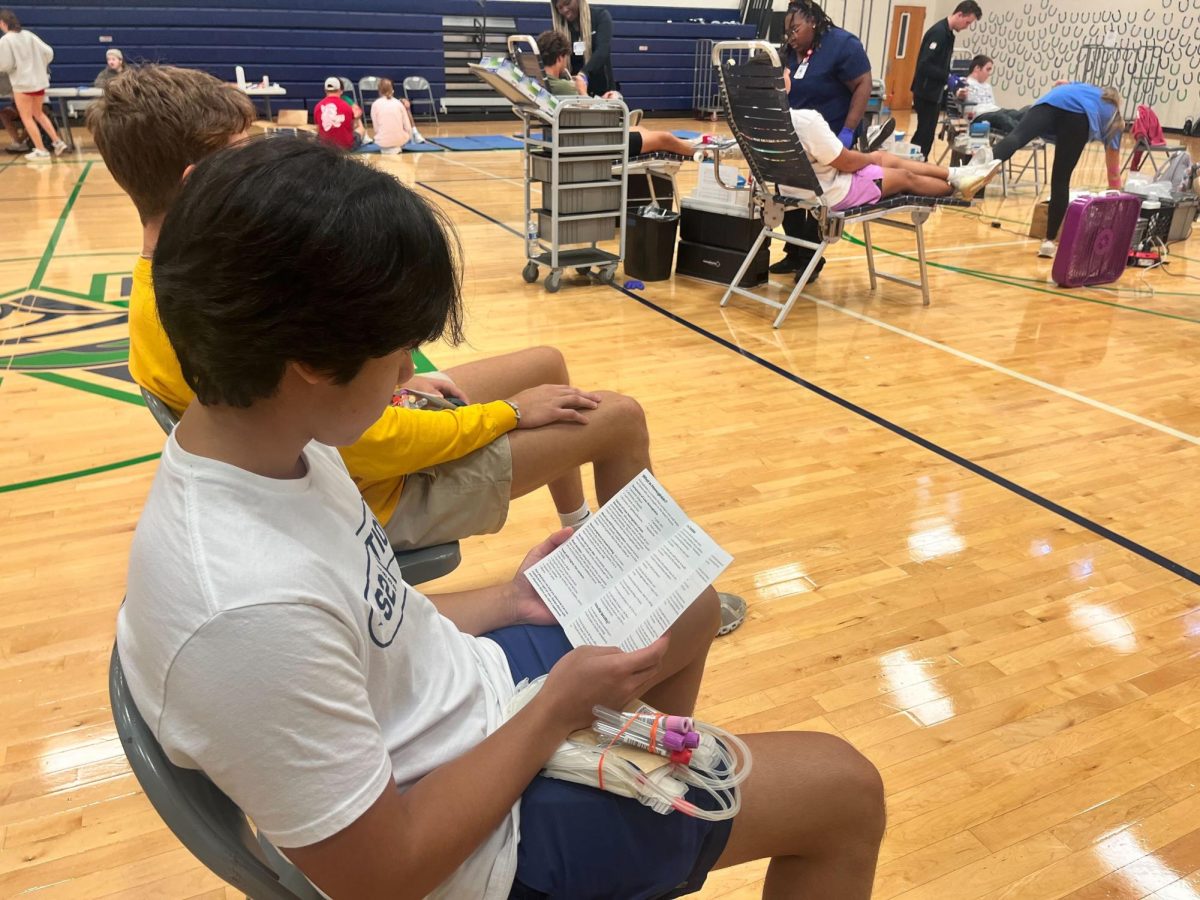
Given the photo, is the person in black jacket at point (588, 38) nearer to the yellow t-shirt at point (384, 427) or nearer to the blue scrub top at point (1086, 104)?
the blue scrub top at point (1086, 104)

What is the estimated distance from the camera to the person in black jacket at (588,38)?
22.8ft

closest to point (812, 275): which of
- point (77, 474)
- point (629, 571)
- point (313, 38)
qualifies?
point (77, 474)

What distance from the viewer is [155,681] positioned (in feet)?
2.26

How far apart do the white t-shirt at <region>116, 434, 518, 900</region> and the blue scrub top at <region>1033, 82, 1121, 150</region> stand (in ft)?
20.4

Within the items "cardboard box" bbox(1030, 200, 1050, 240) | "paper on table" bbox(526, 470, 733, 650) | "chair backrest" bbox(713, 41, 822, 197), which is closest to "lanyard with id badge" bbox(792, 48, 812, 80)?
"chair backrest" bbox(713, 41, 822, 197)

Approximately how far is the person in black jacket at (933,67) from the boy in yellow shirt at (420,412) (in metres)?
7.80

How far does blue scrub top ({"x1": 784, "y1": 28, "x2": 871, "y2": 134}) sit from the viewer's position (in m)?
4.91

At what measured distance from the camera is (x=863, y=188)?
4223 millimetres

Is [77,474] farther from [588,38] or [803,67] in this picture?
[588,38]

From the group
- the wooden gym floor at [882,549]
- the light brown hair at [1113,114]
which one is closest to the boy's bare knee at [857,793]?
the wooden gym floor at [882,549]

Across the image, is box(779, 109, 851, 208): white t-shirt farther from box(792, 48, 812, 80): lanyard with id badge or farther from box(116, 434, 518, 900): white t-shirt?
box(116, 434, 518, 900): white t-shirt

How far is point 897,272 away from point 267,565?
17.5 ft

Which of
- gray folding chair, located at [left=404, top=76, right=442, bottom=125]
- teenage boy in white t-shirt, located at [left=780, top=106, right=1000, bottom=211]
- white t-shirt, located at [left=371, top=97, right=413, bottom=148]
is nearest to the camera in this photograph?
teenage boy in white t-shirt, located at [left=780, top=106, right=1000, bottom=211]

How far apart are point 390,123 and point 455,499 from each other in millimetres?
8870
